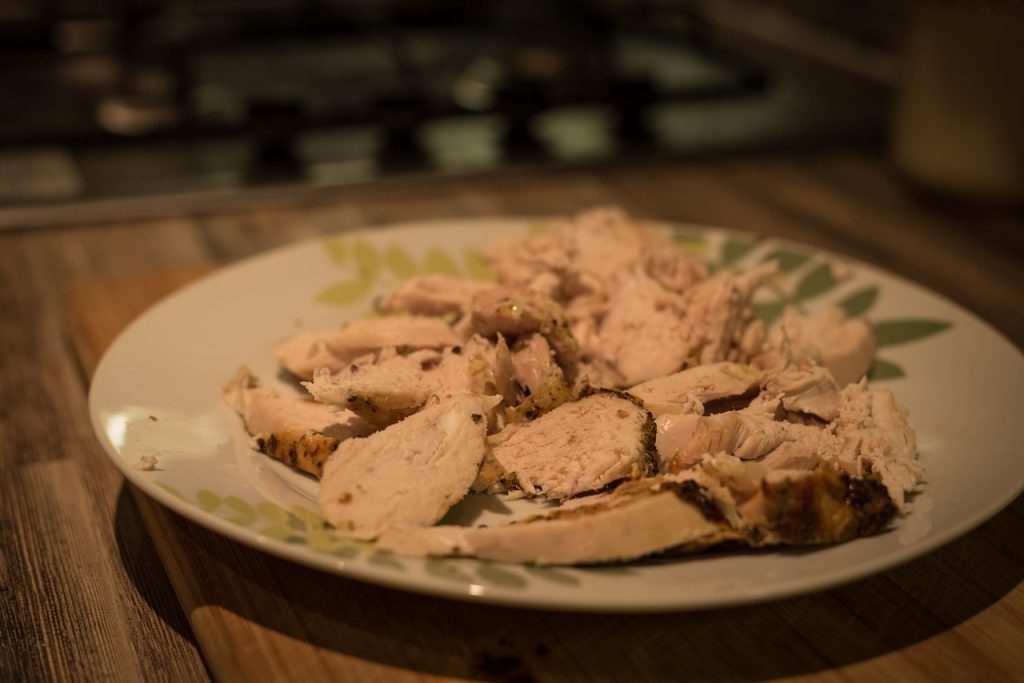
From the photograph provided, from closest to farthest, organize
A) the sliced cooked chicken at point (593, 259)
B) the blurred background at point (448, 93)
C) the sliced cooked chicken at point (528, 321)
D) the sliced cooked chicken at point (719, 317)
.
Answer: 1. the sliced cooked chicken at point (528, 321)
2. the sliced cooked chicken at point (719, 317)
3. the sliced cooked chicken at point (593, 259)
4. the blurred background at point (448, 93)

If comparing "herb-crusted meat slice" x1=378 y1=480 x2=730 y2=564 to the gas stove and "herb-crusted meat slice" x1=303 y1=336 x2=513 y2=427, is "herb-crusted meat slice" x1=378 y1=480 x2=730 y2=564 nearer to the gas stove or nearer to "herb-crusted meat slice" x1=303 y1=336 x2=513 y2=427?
"herb-crusted meat slice" x1=303 y1=336 x2=513 y2=427

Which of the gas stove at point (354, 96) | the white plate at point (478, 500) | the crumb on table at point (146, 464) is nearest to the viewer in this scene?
the white plate at point (478, 500)

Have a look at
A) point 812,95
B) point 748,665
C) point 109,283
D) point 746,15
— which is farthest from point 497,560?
point 746,15

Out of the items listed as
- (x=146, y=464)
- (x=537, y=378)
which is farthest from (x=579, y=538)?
(x=146, y=464)

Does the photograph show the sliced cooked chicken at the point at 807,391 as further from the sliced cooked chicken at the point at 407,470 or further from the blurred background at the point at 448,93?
the blurred background at the point at 448,93

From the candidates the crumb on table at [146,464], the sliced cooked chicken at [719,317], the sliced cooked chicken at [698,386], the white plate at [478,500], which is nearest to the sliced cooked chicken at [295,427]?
the white plate at [478,500]

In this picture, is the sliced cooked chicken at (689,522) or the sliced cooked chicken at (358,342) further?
the sliced cooked chicken at (358,342)

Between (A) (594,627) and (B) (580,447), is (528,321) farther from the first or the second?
(A) (594,627)
